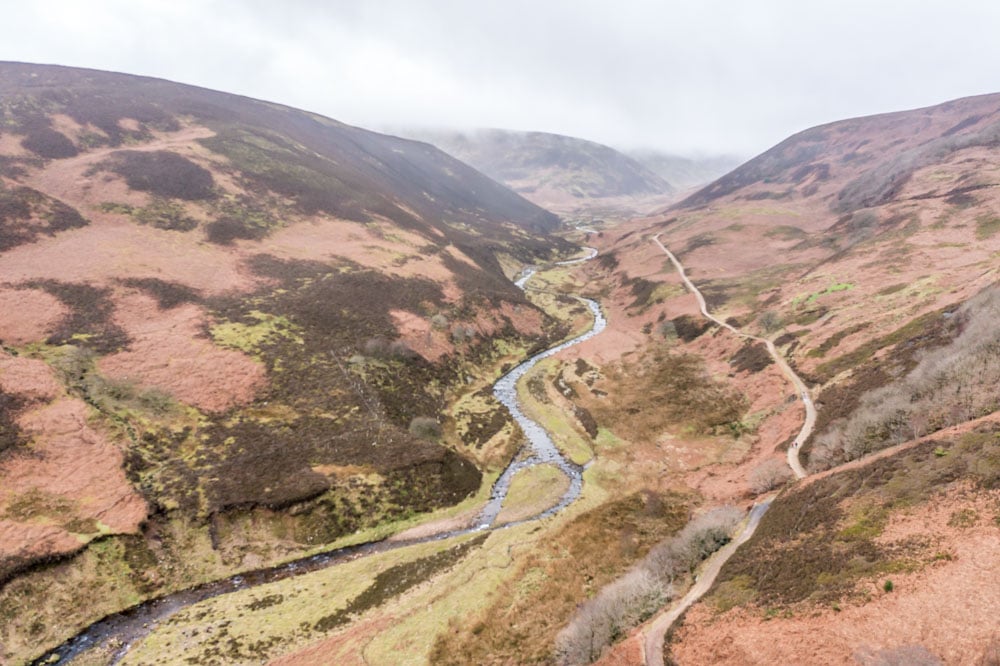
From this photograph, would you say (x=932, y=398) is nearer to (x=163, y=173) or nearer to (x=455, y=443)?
(x=455, y=443)

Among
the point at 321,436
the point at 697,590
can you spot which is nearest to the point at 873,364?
the point at 697,590

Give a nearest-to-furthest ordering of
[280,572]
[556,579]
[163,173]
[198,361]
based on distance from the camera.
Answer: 1. [556,579]
2. [280,572]
3. [198,361]
4. [163,173]

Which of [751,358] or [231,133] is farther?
[231,133]

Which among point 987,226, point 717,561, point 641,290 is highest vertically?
point 641,290

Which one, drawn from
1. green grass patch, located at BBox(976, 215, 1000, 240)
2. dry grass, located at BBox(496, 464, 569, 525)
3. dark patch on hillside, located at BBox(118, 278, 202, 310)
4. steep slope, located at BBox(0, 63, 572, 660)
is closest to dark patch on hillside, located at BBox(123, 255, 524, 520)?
steep slope, located at BBox(0, 63, 572, 660)

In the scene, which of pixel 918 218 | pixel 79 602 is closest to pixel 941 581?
pixel 79 602

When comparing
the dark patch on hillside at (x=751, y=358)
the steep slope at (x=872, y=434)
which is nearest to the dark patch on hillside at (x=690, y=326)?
the steep slope at (x=872, y=434)
